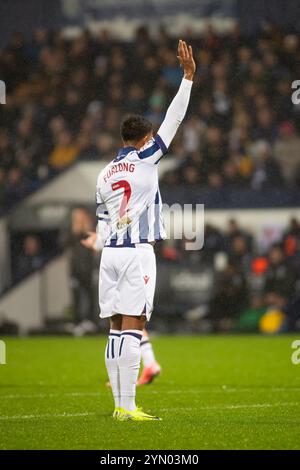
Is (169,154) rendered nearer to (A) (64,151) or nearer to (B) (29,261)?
(A) (64,151)

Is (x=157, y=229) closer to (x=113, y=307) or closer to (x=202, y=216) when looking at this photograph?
(x=113, y=307)

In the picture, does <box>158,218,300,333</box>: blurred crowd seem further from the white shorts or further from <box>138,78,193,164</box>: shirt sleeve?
<box>138,78,193,164</box>: shirt sleeve

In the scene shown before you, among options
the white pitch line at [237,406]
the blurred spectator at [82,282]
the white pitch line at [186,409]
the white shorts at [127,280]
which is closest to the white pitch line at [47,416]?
the white pitch line at [186,409]

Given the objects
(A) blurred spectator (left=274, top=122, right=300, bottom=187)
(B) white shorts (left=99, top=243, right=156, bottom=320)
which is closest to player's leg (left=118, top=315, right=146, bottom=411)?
(B) white shorts (left=99, top=243, right=156, bottom=320)

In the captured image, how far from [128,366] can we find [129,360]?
48mm

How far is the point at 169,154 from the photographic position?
21.8m

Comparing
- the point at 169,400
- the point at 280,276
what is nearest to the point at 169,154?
the point at 280,276

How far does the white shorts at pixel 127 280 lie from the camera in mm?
8219

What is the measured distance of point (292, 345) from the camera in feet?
54.0

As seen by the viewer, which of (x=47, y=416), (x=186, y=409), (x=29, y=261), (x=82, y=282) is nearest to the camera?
(x=47, y=416)

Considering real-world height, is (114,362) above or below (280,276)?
below

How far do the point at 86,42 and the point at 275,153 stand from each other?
6.17 m

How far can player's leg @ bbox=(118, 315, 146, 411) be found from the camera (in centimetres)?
817
